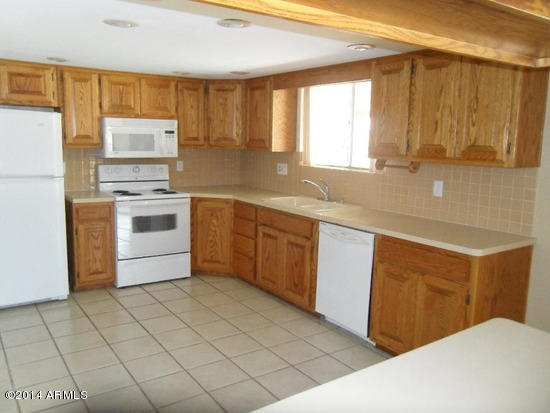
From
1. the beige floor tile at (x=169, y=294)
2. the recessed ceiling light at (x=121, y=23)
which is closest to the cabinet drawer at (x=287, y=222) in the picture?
the beige floor tile at (x=169, y=294)

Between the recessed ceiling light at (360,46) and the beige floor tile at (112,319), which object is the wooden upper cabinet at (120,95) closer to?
the beige floor tile at (112,319)

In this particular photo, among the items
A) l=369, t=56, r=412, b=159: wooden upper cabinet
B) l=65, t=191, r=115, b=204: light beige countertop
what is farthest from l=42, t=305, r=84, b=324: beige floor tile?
l=369, t=56, r=412, b=159: wooden upper cabinet

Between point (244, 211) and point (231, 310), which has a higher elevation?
point (244, 211)

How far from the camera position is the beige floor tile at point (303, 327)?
11.3 ft

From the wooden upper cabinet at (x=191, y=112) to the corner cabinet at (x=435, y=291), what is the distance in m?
2.63

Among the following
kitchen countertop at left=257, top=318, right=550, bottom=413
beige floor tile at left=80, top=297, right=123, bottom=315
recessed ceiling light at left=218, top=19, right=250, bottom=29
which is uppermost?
recessed ceiling light at left=218, top=19, right=250, bottom=29

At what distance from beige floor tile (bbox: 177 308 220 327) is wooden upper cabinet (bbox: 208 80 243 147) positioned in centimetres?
195

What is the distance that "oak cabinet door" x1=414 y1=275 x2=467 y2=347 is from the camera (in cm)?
259

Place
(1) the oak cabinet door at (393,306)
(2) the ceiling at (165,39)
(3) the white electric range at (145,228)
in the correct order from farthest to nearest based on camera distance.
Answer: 1. (3) the white electric range at (145,228)
2. (1) the oak cabinet door at (393,306)
3. (2) the ceiling at (165,39)

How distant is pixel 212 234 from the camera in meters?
4.75

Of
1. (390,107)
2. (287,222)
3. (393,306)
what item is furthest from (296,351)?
(390,107)

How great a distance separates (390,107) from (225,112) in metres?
2.16

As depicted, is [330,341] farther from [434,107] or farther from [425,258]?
[434,107]

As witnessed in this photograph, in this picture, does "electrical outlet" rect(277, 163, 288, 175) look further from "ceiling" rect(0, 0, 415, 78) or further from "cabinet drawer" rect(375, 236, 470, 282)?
"cabinet drawer" rect(375, 236, 470, 282)
